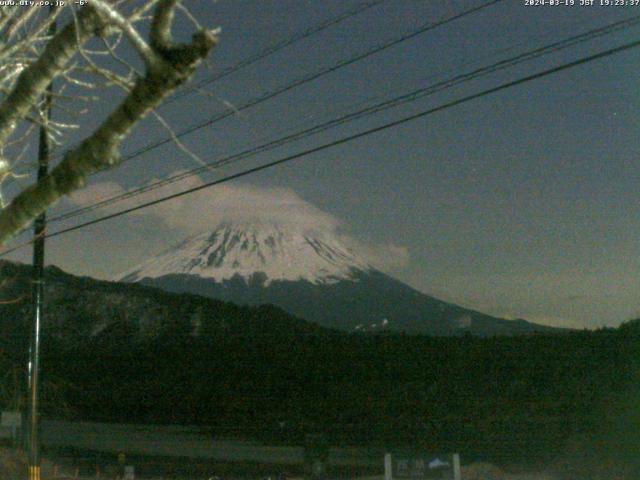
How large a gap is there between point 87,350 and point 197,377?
9.07m

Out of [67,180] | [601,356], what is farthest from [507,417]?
[67,180]

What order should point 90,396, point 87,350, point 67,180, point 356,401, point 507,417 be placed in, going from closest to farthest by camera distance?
1. point 67,180
2. point 507,417
3. point 356,401
4. point 90,396
5. point 87,350

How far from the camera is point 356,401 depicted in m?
51.6

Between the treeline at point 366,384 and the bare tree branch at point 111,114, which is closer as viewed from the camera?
the bare tree branch at point 111,114

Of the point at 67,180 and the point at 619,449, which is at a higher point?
the point at 67,180

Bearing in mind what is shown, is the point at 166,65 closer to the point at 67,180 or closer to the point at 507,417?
the point at 67,180

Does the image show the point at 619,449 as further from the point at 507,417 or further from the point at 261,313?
the point at 261,313

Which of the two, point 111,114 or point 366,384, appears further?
point 366,384

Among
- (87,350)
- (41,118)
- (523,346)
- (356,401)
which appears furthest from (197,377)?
(41,118)

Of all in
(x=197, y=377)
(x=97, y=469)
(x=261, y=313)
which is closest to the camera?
(x=97, y=469)

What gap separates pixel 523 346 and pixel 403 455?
34438mm

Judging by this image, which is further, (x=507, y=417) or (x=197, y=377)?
(x=197, y=377)

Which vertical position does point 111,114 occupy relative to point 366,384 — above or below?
above

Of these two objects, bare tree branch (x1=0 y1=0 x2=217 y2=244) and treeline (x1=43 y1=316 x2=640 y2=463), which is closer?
bare tree branch (x1=0 y1=0 x2=217 y2=244)
